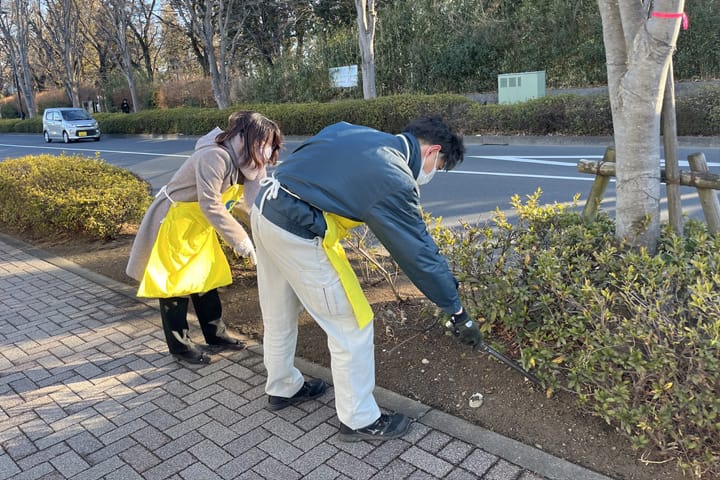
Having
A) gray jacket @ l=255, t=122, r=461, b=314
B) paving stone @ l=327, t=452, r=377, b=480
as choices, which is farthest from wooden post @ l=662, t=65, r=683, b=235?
paving stone @ l=327, t=452, r=377, b=480

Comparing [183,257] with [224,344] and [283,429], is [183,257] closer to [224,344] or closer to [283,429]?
[224,344]

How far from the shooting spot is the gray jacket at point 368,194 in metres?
2.32

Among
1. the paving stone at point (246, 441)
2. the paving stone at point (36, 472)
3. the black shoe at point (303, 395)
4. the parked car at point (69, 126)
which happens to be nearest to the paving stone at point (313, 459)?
the paving stone at point (246, 441)

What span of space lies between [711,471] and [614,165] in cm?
171

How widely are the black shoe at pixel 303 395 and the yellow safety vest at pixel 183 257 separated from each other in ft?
2.96

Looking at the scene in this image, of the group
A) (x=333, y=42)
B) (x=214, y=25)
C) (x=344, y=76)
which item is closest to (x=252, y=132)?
(x=344, y=76)

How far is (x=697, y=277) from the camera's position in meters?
2.55

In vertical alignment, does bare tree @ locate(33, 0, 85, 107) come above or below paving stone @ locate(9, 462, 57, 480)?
above

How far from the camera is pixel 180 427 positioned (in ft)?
9.89

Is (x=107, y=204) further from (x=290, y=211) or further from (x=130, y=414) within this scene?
(x=290, y=211)

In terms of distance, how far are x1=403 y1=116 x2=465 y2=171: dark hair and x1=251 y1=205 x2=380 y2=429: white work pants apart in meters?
0.63

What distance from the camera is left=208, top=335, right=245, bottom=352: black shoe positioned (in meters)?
3.88

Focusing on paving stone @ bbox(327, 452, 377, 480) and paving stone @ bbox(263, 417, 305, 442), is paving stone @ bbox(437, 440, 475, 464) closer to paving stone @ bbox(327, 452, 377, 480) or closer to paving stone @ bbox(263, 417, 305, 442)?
paving stone @ bbox(327, 452, 377, 480)

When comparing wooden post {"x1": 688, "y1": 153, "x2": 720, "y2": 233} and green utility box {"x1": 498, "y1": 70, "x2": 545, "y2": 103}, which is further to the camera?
green utility box {"x1": 498, "y1": 70, "x2": 545, "y2": 103}
